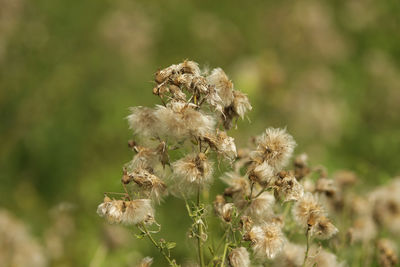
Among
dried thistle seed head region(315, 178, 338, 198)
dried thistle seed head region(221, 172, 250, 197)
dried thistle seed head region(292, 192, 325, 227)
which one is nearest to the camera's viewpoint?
dried thistle seed head region(292, 192, 325, 227)

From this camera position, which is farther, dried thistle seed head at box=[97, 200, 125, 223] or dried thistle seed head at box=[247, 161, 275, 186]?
dried thistle seed head at box=[247, 161, 275, 186]

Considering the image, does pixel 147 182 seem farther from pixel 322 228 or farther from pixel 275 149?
pixel 322 228

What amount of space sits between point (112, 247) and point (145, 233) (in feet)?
6.12

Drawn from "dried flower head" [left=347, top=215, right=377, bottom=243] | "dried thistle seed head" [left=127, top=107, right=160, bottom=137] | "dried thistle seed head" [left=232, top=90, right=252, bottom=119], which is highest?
"dried flower head" [left=347, top=215, right=377, bottom=243]

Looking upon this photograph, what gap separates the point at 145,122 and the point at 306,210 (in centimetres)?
67

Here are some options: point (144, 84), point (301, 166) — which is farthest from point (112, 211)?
point (144, 84)

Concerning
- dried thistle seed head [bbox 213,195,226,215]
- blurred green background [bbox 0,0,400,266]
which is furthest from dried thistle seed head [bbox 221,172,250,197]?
blurred green background [bbox 0,0,400,266]

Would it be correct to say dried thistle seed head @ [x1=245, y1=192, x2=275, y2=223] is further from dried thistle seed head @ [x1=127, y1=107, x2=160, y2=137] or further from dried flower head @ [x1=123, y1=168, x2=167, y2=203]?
dried thistle seed head @ [x1=127, y1=107, x2=160, y2=137]

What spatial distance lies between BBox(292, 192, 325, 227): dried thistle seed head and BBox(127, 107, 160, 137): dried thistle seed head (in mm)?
588

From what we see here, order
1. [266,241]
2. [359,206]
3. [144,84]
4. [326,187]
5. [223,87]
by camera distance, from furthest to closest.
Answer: [144,84] < [359,206] < [326,187] < [223,87] < [266,241]

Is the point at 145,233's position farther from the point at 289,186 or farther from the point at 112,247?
the point at 112,247

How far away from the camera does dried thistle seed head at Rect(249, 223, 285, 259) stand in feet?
6.18

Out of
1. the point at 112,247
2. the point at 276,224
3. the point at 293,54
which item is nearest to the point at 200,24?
the point at 293,54

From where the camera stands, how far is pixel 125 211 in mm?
1829
